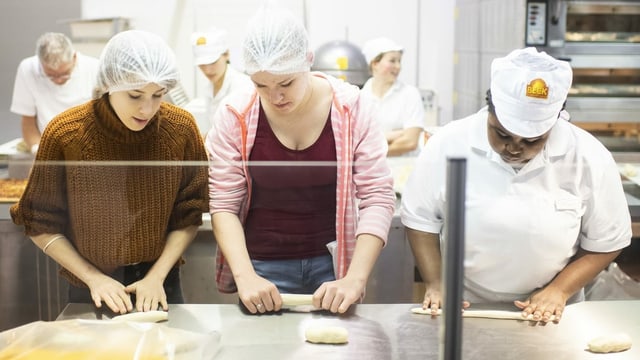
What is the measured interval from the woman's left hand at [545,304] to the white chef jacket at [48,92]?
2.22 metres

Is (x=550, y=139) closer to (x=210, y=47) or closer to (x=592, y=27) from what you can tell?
(x=210, y=47)

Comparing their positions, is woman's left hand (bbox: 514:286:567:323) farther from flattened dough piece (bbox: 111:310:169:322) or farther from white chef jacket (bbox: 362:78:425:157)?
white chef jacket (bbox: 362:78:425:157)

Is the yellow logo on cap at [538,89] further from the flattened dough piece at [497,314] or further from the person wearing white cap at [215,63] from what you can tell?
the person wearing white cap at [215,63]

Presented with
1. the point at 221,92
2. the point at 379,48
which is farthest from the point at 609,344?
the point at 379,48

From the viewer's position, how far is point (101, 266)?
4.32 feet

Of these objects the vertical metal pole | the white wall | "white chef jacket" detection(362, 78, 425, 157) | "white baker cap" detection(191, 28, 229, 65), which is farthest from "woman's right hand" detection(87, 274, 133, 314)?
the white wall

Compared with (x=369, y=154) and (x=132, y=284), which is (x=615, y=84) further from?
(x=132, y=284)

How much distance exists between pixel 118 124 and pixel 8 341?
40 cm

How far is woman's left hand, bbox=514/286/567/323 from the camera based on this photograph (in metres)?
1.27

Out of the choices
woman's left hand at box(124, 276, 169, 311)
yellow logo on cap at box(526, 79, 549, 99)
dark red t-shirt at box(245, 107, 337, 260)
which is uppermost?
yellow logo on cap at box(526, 79, 549, 99)

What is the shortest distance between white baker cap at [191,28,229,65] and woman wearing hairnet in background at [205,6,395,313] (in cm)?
163

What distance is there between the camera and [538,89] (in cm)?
133

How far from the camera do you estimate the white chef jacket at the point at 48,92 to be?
10.0 ft

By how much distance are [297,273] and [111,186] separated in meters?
0.36
